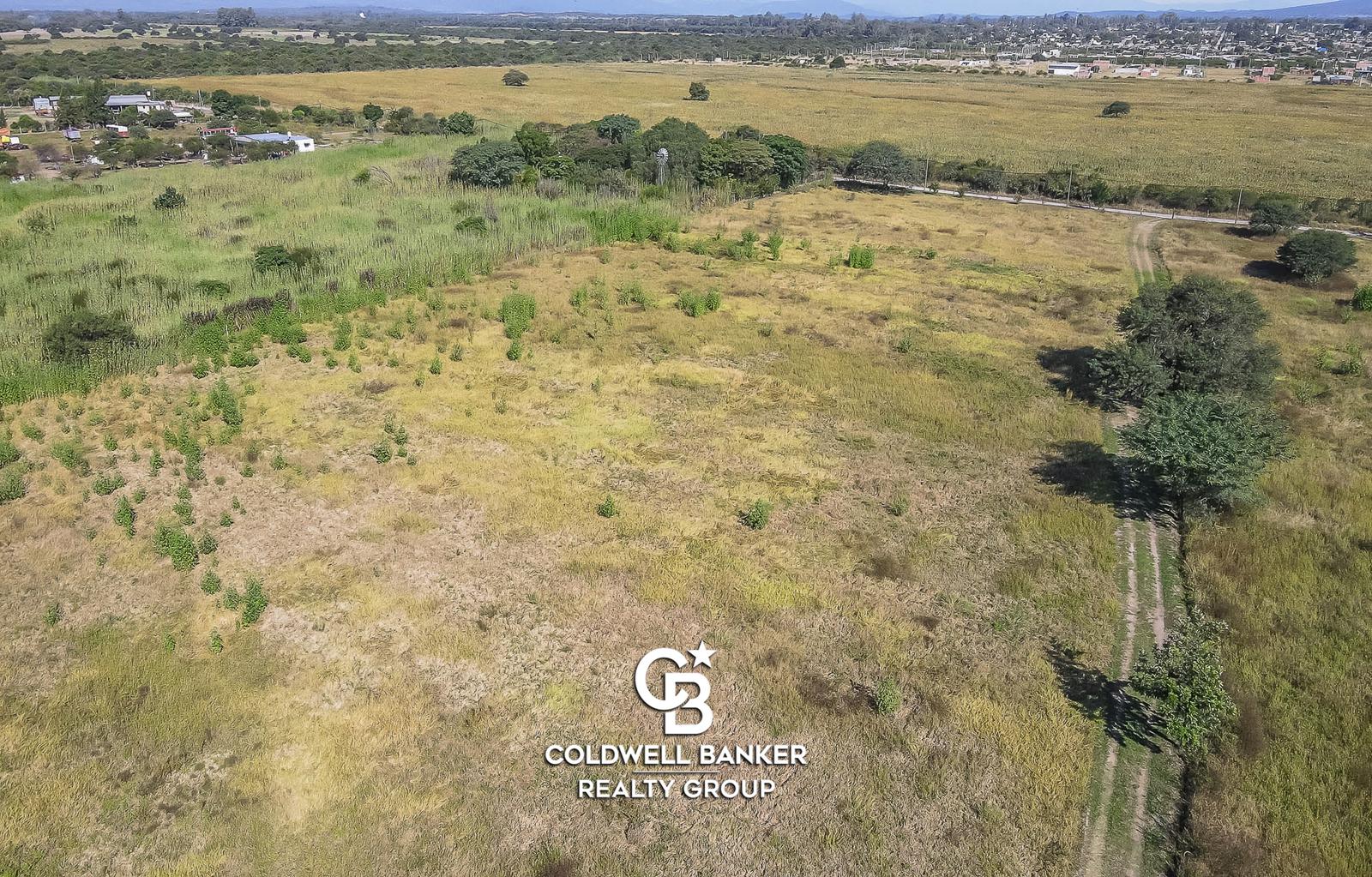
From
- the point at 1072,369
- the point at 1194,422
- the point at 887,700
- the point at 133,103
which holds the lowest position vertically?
the point at 887,700

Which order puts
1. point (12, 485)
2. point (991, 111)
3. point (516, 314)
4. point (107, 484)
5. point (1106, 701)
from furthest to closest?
point (991, 111) < point (516, 314) < point (107, 484) < point (12, 485) < point (1106, 701)

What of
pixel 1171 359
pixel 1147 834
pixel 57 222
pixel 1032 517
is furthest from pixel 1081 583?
pixel 57 222

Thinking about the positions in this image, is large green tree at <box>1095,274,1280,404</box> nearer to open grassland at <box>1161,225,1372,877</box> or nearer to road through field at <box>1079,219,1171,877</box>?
open grassland at <box>1161,225,1372,877</box>

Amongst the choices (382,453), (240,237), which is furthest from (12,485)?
(240,237)

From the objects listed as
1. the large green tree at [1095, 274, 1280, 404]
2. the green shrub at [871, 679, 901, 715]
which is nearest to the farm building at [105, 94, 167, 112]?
the large green tree at [1095, 274, 1280, 404]

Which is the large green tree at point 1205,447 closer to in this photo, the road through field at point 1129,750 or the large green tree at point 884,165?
the road through field at point 1129,750

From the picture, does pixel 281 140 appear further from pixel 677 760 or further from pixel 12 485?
pixel 677 760
